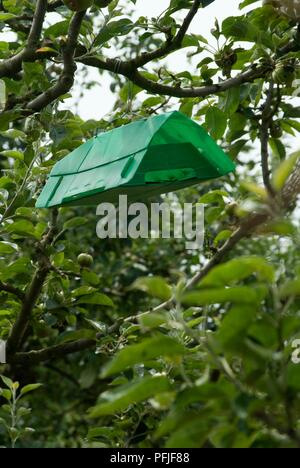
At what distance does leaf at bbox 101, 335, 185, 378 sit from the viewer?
1.20 metres

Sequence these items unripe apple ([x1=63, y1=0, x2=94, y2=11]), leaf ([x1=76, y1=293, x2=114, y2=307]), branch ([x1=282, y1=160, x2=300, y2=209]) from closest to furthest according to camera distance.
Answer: branch ([x1=282, y1=160, x2=300, y2=209])
unripe apple ([x1=63, y1=0, x2=94, y2=11])
leaf ([x1=76, y1=293, x2=114, y2=307])

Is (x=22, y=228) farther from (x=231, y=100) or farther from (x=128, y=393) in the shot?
(x=128, y=393)

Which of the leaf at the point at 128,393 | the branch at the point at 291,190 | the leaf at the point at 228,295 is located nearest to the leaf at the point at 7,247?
the branch at the point at 291,190

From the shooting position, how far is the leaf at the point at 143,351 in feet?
3.93

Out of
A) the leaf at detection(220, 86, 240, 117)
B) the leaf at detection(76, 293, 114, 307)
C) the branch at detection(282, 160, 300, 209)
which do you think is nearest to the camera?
the branch at detection(282, 160, 300, 209)

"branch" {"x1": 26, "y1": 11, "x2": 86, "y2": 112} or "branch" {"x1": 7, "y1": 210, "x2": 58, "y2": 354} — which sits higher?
"branch" {"x1": 26, "y1": 11, "x2": 86, "y2": 112}

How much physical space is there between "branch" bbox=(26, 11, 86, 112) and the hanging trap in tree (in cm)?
17

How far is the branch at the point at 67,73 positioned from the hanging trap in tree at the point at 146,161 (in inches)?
6.8

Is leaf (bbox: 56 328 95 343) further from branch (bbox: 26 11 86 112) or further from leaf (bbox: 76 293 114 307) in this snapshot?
branch (bbox: 26 11 86 112)

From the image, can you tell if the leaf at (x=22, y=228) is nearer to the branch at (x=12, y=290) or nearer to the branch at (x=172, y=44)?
the branch at (x=12, y=290)


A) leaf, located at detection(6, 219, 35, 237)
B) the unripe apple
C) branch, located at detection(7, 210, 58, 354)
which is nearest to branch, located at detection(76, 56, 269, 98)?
the unripe apple

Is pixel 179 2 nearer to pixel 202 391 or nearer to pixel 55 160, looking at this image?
pixel 55 160

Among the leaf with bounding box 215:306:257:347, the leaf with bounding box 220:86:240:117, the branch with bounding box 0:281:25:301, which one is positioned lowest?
the leaf with bounding box 215:306:257:347

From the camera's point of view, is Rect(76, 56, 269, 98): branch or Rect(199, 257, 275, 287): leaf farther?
Rect(76, 56, 269, 98): branch
